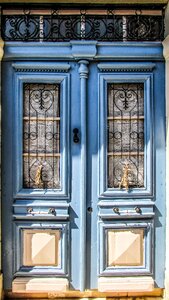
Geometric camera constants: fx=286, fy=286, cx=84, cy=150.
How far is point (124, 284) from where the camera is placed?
9.04 ft

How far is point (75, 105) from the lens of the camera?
2746 millimetres

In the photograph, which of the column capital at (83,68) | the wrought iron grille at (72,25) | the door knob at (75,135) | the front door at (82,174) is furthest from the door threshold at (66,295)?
the wrought iron grille at (72,25)

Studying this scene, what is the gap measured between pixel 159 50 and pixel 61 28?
96cm

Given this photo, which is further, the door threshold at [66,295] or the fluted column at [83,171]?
the door threshold at [66,295]

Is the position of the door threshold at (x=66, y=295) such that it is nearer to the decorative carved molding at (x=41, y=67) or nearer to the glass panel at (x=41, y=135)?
the glass panel at (x=41, y=135)

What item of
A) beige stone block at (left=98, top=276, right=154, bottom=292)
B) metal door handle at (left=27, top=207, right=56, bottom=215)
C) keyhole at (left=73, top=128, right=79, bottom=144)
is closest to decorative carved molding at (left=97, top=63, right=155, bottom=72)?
keyhole at (left=73, top=128, right=79, bottom=144)

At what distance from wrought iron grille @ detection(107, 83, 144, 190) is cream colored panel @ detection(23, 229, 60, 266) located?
0.76 m

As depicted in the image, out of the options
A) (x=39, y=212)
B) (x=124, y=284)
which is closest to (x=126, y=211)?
(x=124, y=284)

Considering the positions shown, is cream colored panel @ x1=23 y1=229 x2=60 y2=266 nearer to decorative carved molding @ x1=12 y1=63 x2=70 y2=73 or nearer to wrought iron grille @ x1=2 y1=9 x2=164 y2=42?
decorative carved molding @ x1=12 y1=63 x2=70 y2=73

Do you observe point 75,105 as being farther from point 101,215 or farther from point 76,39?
point 101,215

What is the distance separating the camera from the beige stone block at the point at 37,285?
8.96ft

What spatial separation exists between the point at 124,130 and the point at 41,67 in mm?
999

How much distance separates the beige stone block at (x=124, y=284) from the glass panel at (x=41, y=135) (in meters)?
1.04

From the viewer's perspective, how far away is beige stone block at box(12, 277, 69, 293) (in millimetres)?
2732
